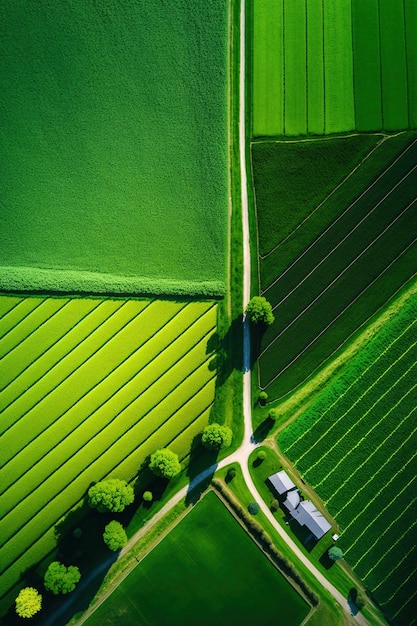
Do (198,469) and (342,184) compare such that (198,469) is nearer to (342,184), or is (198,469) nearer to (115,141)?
(342,184)

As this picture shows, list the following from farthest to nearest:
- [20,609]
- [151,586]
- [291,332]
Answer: [291,332], [151,586], [20,609]

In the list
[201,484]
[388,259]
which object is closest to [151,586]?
[201,484]

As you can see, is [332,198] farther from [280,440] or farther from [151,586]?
[151,586]

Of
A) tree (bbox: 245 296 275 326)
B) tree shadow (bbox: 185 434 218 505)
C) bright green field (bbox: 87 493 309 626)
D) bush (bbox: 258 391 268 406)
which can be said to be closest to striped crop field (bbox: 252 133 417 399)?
tree (bbox: 245 296 275 326)

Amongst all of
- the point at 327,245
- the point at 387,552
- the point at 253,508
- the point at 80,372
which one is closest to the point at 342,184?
the point at 327,245

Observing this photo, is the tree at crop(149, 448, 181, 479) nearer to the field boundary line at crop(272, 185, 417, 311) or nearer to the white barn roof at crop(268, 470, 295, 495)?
the white barn roof at crop(268, 470, 295, 495)

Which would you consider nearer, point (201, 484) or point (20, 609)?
point (20, 609)

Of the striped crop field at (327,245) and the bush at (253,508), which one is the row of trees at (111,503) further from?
the striped crop field at (327,245)
